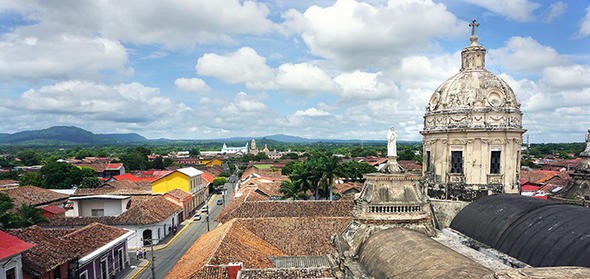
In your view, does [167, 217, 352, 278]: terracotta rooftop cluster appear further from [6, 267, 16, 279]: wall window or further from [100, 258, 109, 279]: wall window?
[6, 267, 16, 279]: wall window

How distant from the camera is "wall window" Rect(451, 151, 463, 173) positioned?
20670 mm

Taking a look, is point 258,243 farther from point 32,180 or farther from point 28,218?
point 32,180

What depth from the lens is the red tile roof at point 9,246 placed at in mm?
16562

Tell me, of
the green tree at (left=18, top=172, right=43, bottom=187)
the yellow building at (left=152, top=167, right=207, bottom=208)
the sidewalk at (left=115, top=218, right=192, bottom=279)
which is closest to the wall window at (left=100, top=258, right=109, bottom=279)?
the sidewalk at (left=115, top=218, right=192, bottom=279)

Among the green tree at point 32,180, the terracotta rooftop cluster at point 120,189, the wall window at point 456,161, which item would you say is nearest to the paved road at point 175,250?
the terracotta rooftop cluster at point 120,189

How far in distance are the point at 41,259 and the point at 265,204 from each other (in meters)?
18.7

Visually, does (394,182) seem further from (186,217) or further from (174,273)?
(186,217)

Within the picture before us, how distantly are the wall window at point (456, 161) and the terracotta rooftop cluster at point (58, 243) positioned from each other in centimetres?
2360

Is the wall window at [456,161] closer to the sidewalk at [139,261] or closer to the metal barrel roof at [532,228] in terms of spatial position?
the metal barrel roof at [532,228]

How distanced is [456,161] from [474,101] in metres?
3.54

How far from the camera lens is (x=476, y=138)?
20203mm

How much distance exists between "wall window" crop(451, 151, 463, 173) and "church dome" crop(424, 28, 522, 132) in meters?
1.54

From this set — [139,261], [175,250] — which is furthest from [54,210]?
[175,250]

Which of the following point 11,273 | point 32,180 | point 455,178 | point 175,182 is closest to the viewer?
point 11,273
